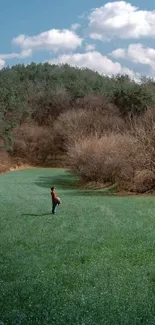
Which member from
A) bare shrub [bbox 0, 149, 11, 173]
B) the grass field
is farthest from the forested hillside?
the grass field

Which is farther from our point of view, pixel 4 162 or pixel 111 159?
pixel 4 162

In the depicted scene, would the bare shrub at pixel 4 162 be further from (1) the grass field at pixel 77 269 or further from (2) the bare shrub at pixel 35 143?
(1) the grass field at pixel 77 269

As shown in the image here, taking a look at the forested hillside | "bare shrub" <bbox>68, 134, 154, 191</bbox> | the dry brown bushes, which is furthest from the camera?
the forested hillside

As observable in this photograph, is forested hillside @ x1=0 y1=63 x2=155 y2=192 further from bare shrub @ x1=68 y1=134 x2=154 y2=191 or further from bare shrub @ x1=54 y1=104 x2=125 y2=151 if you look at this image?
bare shrub @ x1=68 y1=134 x2=154 y2=191

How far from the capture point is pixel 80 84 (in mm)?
75438

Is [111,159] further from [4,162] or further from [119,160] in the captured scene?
[4,162]

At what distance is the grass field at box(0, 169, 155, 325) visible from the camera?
694cm

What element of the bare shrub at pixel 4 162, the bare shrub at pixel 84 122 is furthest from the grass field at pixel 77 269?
the bare shrub at pixel 84 122

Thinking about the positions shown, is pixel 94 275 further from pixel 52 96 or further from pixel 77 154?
pixel 52 96

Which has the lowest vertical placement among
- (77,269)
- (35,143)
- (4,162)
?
(77,269)

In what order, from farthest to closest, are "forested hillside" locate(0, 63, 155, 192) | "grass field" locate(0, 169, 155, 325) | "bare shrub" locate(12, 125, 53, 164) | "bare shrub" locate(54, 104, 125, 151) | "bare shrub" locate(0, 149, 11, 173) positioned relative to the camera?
"bare shrub" locate(12, 125, 53, 164) → "forested hillside" locate(0, 63, 155, 192) → "bare shrub" locate(54, 104, 125, 151) → "bare shrub" locate(0, 149, 11, 173) → "grass field" locate(0, 169, 155, 325)

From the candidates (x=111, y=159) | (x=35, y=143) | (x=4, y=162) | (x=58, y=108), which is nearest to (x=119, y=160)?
(x=111, y=159)

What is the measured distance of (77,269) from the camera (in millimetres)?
9312

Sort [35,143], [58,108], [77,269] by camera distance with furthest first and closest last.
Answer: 1. [58,108]
2. [35,143]
3. [77,269]
